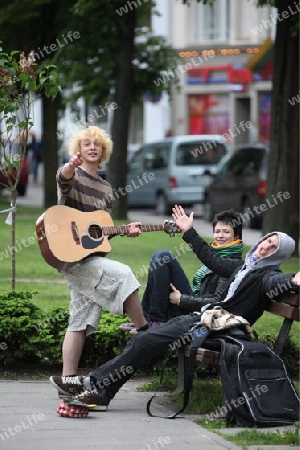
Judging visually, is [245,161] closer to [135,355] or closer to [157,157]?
[157,157]

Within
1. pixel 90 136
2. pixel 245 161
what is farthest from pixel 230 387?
pixel 245 161

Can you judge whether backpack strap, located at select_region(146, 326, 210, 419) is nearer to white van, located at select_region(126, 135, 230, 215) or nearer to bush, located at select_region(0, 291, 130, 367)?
bush, located at select_region(0, 291, 130, 367)

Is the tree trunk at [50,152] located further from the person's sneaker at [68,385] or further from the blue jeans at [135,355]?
the blue jeans at [135,355]

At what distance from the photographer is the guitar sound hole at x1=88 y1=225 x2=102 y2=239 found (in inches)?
322

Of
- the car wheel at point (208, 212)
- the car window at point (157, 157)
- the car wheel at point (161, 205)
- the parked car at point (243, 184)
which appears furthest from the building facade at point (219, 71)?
the parked car at point (243, 184)

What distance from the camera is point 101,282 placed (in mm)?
8094

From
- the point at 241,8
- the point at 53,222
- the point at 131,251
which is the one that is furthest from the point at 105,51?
the point at 53,222

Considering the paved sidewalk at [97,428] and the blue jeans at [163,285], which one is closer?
the paved sidewalk at [97,428]

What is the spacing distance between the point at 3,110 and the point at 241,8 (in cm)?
3465

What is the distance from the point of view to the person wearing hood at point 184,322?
791cm

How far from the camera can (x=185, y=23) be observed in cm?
4634

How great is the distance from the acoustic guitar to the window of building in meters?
37.1

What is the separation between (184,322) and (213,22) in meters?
38.5

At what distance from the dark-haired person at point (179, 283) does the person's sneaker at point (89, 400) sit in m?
0.64
